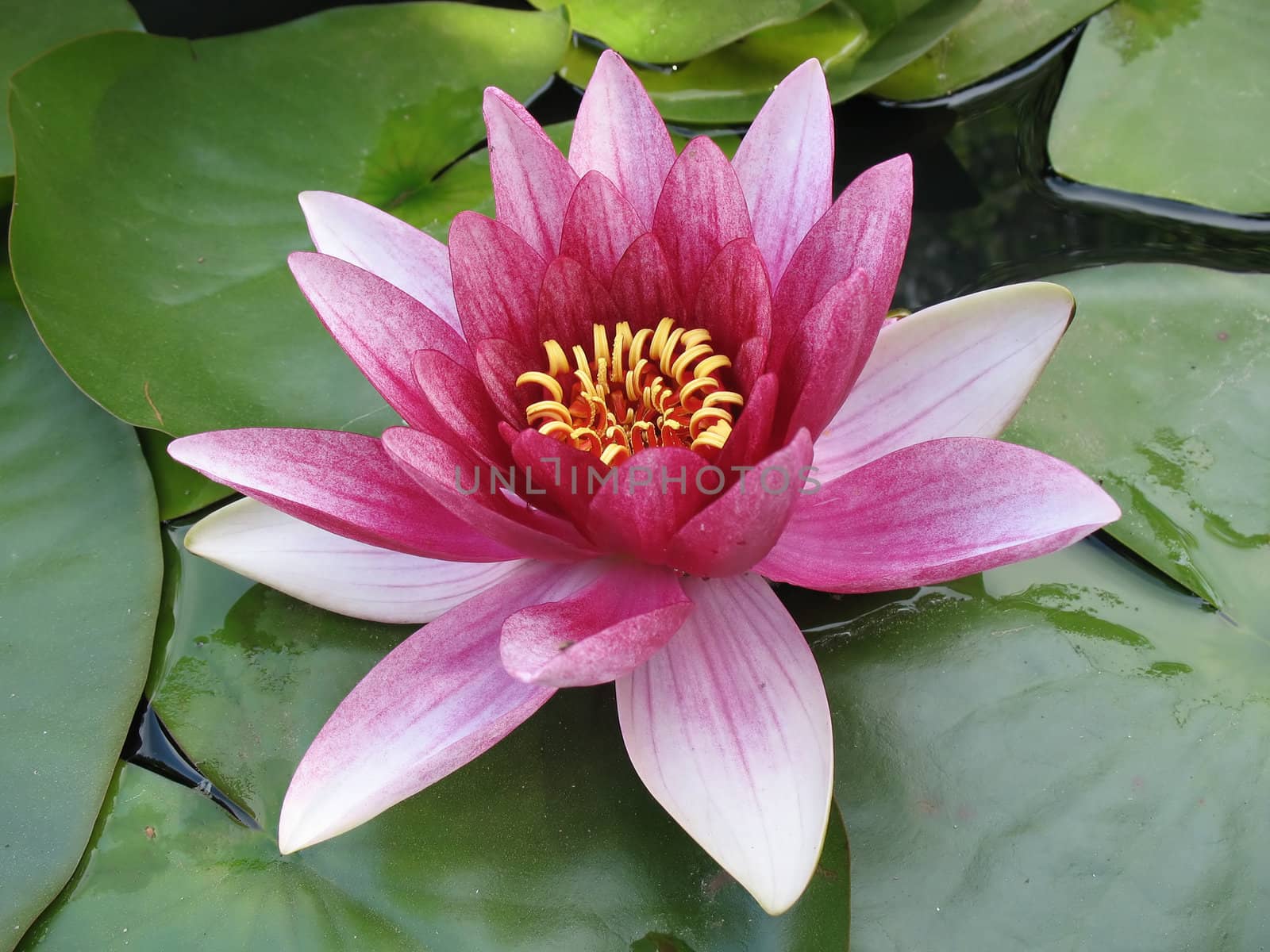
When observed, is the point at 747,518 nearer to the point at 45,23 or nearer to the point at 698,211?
the point at 698,211

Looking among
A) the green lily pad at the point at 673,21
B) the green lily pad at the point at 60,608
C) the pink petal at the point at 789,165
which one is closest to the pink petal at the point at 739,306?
the pink petal at the point at 789,165

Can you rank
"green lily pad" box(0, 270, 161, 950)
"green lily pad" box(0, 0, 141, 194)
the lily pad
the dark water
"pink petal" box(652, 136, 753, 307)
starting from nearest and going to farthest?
"pink petal" box(652, 136, 753, 307) < "green lily pad" box(0, 270, 161, 950) < the lily pad < the dark water < "green lily pad" box(0, 0, 141, 194)

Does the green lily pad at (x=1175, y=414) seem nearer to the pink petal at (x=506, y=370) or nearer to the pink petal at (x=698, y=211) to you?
the pink petal at (x=698, y=211)

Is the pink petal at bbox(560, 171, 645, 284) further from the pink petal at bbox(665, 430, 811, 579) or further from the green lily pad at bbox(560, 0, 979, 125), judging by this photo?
the green lily pad at bbox(560, 0, 979, 125)

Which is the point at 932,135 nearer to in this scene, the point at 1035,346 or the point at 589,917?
the point at 1035,346

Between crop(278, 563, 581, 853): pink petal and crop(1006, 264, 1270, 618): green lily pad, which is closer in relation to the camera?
crop(278, 563, 581, 853): pink petal

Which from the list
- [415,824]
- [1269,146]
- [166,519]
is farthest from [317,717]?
[1269,146]

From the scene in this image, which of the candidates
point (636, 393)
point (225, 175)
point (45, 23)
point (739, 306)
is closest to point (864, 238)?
point (739, 306)

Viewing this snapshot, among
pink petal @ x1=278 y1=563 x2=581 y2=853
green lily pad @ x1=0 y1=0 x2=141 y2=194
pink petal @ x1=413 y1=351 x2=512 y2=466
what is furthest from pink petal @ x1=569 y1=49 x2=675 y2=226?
green lily pad @ x1=0 y1=0 x2=141 y2=194
